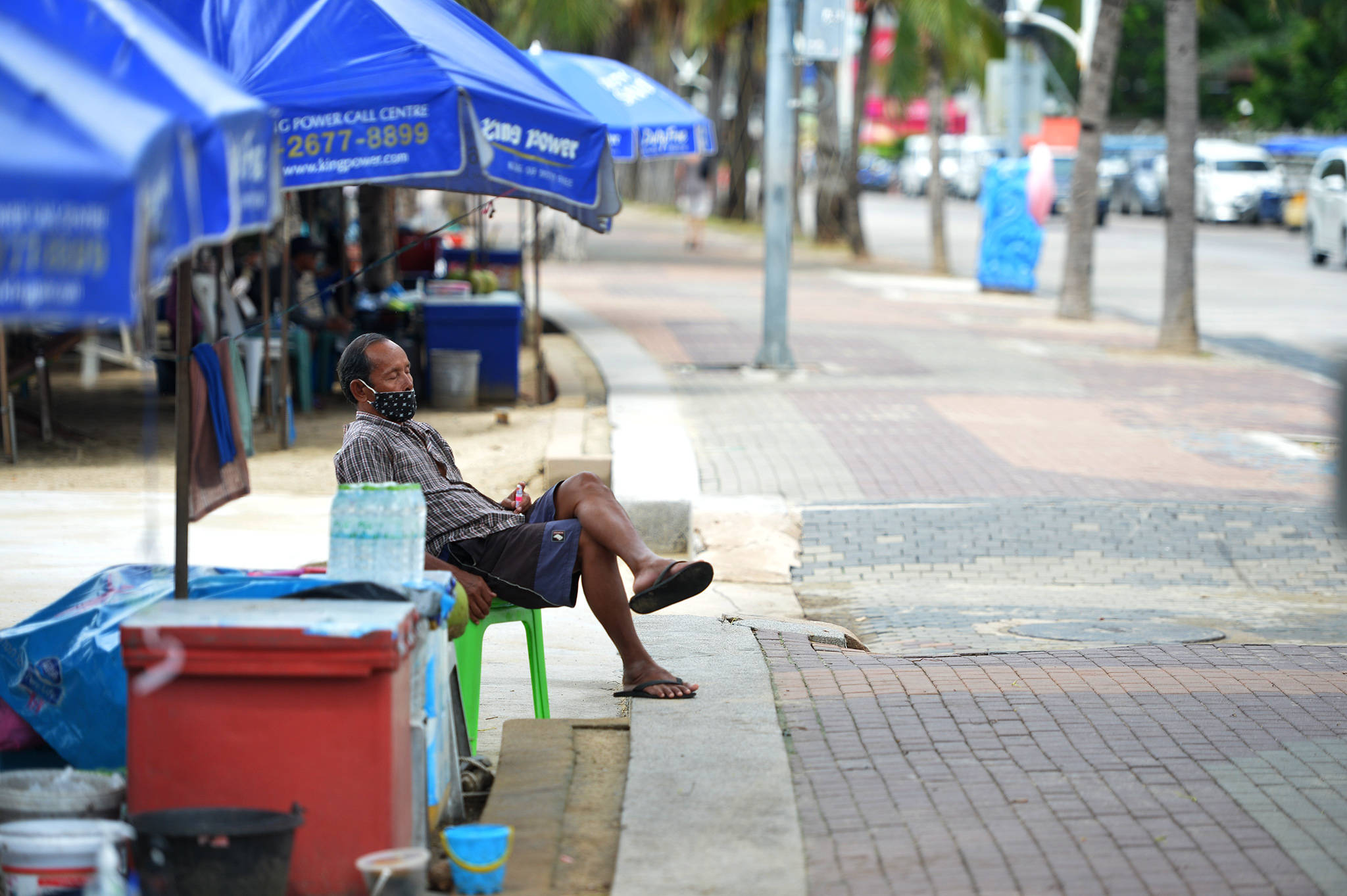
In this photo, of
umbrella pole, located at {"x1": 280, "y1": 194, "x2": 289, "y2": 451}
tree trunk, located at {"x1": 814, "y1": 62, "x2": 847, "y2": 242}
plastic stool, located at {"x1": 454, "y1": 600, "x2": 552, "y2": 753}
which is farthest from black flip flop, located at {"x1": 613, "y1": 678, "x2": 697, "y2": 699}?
tree trunk, located at {"x1": 814, "y1": 62, "x2": 847, "y2": 242}

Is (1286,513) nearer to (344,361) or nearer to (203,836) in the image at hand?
(344,361)

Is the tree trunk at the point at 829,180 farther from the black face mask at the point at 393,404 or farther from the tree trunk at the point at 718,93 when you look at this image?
the black face mask at the point at 393,404

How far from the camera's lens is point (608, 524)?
5.05m

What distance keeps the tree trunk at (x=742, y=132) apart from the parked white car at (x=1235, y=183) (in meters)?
12.0

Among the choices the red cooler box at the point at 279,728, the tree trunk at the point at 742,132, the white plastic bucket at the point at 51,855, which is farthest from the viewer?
the tree trunk at the point at 742,132

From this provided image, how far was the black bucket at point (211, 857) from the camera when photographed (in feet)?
11.0

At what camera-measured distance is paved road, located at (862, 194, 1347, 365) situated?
65.8ft

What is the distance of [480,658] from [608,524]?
1.98 ft

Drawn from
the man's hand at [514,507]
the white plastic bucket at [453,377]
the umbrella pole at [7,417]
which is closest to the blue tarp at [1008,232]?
the white plastic bucket at [453,377]

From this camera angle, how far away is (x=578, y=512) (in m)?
5.08

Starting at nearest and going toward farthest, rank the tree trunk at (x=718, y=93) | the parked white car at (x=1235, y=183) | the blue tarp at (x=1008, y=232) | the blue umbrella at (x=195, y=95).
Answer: the blue umbrella at (x=195, y=95) < the blue tarp at (x=1008, y=232) < the parked white car at (x=1235, y=183) < the tree trunk at (x=718, y=93)

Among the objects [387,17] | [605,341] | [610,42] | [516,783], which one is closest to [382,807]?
[516,783]

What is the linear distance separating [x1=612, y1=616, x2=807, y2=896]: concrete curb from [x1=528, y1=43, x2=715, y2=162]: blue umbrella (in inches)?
335

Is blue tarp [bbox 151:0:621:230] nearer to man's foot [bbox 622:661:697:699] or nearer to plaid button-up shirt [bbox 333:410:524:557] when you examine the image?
plaid button-up shirt [bbox 333:410:524:557]
